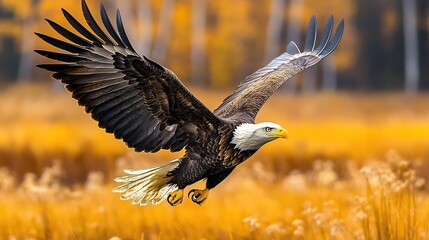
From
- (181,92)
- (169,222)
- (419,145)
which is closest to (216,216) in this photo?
(169,222)

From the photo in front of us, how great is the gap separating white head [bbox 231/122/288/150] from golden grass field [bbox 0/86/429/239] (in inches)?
16.3

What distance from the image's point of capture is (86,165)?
32.3 ft

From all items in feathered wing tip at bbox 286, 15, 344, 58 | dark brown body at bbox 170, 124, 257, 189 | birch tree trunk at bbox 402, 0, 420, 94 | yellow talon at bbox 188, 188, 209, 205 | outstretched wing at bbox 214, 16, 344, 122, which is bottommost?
yellow talon at bbox 188, 188, 209, 205

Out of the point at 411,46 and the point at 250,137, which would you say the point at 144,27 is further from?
the point at 250,137

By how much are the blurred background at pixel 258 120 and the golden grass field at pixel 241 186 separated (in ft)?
0.07

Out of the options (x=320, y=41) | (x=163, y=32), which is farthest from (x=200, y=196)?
(x=163, y=32)

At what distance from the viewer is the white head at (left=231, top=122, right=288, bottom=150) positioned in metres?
4.55

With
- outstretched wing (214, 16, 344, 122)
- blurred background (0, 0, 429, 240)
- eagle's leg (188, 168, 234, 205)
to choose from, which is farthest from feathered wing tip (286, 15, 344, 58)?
eagle's leg (188, 168, 234, 205)

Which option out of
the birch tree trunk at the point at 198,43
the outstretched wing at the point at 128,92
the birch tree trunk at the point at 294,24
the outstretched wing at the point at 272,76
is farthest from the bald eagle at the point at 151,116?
the birch tree trunk at the point at 198,43

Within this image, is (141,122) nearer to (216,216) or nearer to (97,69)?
(97,69)

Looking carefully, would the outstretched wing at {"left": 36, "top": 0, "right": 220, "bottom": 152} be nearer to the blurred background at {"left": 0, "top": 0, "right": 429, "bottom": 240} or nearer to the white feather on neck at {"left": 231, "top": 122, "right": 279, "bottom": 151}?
the white feather on neck at {"left": 231, "top": 122, "right": 279, "bottom": 151}

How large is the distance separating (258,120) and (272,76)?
27.4 feet

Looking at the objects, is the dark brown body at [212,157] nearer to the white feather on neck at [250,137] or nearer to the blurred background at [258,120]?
the white feather on neck at [250,137]

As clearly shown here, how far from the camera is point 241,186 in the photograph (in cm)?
743
